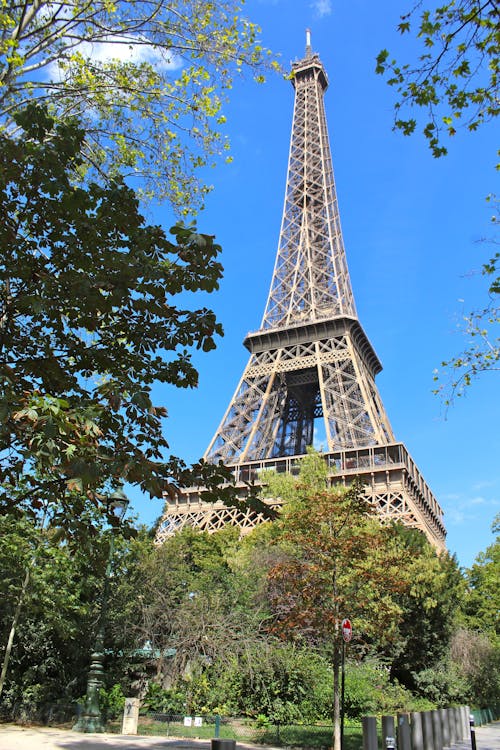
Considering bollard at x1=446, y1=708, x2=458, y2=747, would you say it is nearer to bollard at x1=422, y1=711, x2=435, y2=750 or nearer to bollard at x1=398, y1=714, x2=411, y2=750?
bollard at x1=422, y1=711, x2=435, y2=750

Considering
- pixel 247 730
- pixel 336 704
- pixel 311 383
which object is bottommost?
pixel 247 730

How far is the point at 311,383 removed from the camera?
52.6m

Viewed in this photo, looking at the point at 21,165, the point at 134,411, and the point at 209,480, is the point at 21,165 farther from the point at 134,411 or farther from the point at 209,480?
the point at 209,480

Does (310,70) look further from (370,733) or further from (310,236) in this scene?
(370,733)

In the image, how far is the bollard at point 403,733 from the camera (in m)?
10.0

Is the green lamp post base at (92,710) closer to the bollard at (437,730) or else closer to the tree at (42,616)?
the tree at (42,616)

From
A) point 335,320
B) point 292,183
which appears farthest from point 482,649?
point 292,183

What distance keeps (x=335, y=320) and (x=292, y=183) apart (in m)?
21.2

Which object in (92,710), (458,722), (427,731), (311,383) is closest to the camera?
(427,731)

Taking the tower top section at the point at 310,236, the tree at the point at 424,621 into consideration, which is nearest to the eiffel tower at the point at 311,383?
the tower top section at the point at 310,236

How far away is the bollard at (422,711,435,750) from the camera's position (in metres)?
11.6

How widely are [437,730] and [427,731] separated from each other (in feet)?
4.00

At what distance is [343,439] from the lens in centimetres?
4194

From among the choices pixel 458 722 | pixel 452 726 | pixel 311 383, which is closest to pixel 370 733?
pixel 452 726
